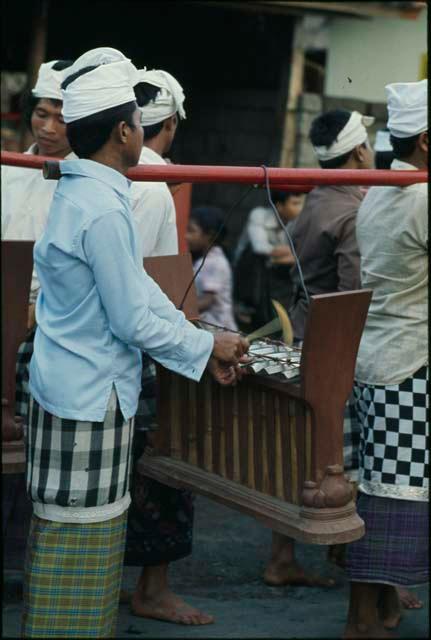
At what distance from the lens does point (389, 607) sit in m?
4.07

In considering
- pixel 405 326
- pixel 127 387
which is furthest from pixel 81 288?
pixel 405 326

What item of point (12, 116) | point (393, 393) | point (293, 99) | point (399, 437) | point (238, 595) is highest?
point (293, 99)

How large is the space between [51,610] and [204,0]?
5779 millimetres

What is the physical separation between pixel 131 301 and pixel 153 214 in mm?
949

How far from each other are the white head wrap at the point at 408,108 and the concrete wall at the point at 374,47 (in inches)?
196

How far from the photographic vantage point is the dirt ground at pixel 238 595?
4.04 meters

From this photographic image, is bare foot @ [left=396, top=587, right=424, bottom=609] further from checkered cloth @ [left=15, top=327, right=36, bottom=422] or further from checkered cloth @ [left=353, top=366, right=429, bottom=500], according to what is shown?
checkered cloth @ [left=15, top=327, right=36, bottom=422]

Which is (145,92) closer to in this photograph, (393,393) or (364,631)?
(393,393)

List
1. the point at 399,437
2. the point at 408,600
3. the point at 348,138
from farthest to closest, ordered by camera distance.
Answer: the point at 348,138
the point at 408,600
the point at 399,437

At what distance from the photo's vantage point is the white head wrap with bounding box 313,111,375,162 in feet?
14.7

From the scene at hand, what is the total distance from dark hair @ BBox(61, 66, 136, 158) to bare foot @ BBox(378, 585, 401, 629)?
208cm

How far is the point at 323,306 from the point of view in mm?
2934

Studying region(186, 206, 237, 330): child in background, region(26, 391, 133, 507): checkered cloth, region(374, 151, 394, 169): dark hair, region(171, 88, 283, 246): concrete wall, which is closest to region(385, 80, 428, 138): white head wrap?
region(374, 151, 394, 169): dark hair

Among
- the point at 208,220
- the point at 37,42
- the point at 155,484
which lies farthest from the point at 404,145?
the point at 37,42
